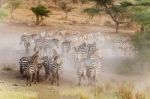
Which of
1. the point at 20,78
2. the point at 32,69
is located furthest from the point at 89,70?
the point at 20,78

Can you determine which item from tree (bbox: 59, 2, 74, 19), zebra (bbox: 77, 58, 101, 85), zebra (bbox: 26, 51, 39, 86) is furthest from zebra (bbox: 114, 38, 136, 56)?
tree (bbox: 59, 2, 74, 19)

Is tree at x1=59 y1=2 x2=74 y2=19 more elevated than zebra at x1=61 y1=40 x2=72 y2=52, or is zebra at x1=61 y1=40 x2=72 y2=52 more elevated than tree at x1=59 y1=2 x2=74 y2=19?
tree at x1=59 y1=2 x2=74 y2=19

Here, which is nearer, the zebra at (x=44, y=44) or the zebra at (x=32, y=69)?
the zebra at (x=32, y=69)

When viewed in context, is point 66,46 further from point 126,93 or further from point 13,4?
point 13,4

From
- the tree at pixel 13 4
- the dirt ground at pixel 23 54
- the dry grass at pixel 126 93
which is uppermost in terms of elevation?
the tree at pixel 13 4

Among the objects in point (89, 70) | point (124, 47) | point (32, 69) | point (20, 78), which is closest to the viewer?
point (32, 69)

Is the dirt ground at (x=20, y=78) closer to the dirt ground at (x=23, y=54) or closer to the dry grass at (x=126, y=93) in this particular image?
the dirt ground at (x=23, y=54)

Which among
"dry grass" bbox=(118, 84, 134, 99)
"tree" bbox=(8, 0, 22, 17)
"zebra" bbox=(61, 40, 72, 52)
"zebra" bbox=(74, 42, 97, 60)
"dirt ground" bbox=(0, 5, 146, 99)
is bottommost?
"dirt ground" bbox=(0, 5, 146, 99)

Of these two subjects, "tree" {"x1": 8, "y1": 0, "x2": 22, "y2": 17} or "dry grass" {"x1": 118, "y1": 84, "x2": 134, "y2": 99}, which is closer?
"dry grass" {"x1": 118, "y1": 84, "x2": 134, "y2": 99}

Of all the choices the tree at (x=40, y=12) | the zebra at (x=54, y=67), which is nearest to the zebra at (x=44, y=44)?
the zebra at (x=54, y=67)

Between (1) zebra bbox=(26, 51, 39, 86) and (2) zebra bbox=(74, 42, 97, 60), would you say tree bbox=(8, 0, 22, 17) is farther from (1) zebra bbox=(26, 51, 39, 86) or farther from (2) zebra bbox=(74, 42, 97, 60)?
(1) zebra bbox=(26, 51, 39, 86)

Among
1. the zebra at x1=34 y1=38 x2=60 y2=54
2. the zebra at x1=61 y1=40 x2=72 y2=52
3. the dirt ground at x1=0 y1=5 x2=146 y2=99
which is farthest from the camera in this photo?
the zebra at x1=61 y1=40 x2=72 y2=52

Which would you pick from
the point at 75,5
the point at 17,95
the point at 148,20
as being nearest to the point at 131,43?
the point at 148,20

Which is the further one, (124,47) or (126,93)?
(124,47)
